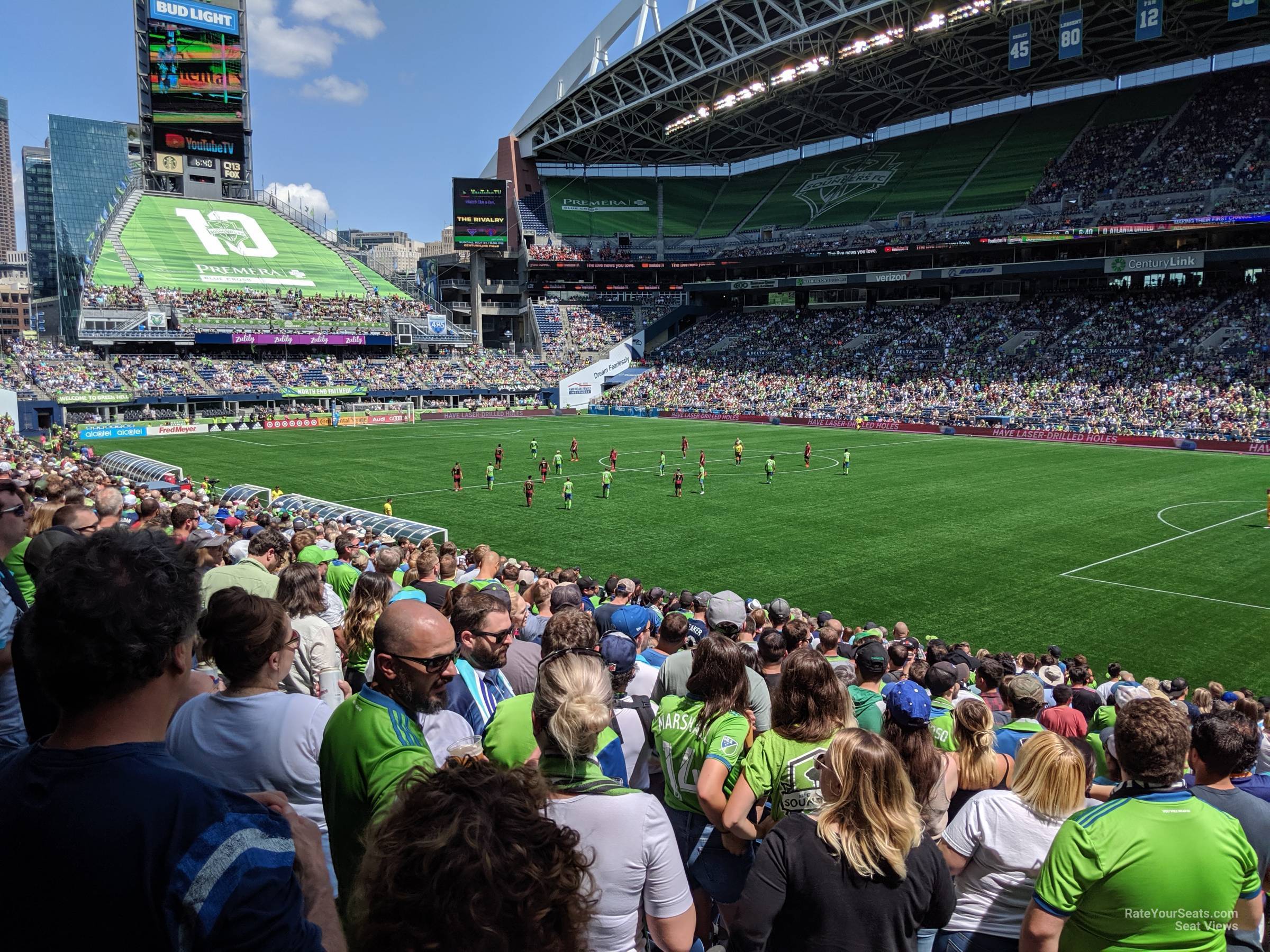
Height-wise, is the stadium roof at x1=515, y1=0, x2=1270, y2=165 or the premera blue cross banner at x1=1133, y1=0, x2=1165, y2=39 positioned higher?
the stadium roof at x1=515, y1=0, x2=1270, y2=165

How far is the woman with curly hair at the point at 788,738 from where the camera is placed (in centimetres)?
405

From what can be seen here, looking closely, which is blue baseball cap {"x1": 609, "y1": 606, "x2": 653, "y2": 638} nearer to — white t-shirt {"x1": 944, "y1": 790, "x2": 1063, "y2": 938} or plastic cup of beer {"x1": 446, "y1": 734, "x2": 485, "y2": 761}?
plastic cup of beer {"x1": 446, "y1": 734, "x2": 485, "y2": 761}

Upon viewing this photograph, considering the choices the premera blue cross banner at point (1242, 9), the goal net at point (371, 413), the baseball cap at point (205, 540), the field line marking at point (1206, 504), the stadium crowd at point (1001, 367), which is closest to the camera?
the baseball cap at point (205, 540)

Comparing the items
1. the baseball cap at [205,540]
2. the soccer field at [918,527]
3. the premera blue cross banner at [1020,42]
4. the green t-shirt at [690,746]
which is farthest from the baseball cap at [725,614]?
the premera blue cross banner at [1020,42]

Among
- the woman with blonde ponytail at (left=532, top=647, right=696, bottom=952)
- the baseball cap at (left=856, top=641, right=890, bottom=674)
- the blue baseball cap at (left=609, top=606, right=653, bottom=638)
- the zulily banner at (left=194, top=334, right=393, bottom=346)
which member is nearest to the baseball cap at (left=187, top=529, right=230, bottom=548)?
the blue baseball cap at (left=609, top=606, right=653, bottom=638)

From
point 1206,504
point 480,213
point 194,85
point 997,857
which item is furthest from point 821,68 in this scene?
point 997,857

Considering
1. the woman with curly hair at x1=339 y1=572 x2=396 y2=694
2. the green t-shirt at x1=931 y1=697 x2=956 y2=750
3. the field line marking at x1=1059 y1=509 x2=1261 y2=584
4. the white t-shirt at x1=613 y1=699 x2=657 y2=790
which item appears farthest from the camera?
the field line marking at x1=1059 y1=509 x2=1261 y2=584

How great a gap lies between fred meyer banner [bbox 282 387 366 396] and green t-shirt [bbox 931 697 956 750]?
70236mm

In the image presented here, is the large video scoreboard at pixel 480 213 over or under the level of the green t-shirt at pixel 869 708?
A: over

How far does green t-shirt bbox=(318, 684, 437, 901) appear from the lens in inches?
124

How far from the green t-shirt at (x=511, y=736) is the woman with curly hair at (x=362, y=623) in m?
2.26

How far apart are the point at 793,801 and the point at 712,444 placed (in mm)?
46259

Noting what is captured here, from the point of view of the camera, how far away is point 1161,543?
2366 cm

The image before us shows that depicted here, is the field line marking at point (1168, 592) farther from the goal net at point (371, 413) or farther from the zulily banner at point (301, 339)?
the zulily banner at point (301, 339)
